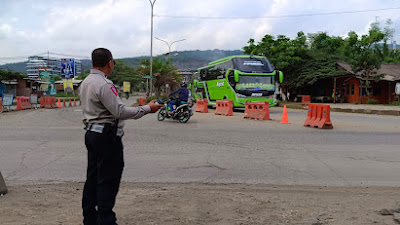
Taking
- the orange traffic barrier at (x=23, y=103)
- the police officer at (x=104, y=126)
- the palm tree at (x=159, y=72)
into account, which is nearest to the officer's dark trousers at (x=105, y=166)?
the police officer at (x=104, y=126)

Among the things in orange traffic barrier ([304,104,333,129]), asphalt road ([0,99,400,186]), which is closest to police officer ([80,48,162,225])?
asphalt road ([0,99,400,186])

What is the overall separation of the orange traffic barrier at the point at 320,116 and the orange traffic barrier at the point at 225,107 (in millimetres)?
6797

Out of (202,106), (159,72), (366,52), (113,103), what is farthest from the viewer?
(159,72)

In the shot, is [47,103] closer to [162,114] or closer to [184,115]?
[162,114]

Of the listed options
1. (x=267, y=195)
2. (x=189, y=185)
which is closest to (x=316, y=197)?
(x=267, y=195)

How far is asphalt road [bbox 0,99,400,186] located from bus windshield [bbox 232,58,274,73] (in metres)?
12.6

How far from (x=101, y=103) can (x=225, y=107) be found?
18.3 metres

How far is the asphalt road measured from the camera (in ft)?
21.1

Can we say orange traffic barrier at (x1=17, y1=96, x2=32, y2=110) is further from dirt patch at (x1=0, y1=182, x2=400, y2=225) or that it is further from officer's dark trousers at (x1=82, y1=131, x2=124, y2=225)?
officer's dark trousers at (x1=82, y1=131, x2=124, y2=225)

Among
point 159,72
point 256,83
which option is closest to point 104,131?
point 256,83

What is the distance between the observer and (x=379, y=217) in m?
4.21

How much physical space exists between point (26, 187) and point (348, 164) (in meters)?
5.82

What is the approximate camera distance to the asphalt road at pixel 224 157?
21.1 ft

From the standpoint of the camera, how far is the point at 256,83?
982 inches
